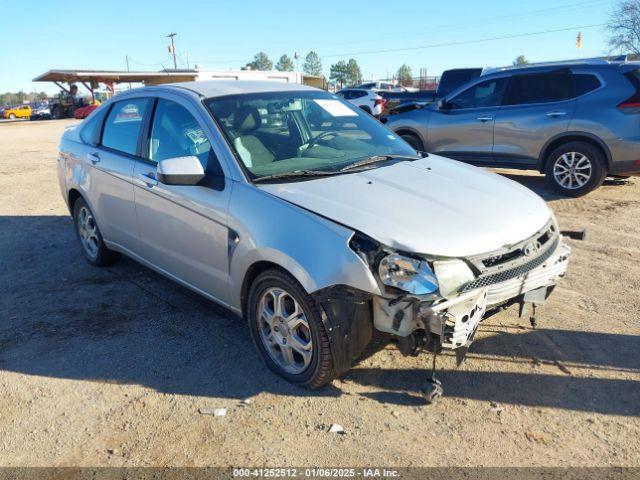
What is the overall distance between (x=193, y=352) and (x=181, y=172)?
1.26m

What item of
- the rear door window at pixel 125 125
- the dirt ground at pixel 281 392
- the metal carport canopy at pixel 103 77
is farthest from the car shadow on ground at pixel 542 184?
the metal carport canopy at pixel 103 77

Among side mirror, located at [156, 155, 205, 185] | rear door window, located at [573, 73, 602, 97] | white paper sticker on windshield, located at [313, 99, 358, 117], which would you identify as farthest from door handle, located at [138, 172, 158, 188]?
rear door window, located at [573, 73, 602, 97]

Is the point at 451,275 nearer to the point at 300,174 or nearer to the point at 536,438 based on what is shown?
the point at 536,438

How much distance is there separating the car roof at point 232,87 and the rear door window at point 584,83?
4.84m

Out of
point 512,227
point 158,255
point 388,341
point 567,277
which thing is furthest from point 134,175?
A: point 567,277

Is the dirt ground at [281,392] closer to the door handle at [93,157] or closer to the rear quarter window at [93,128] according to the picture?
the door handle at [93,157]

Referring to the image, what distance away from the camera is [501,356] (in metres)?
3.53

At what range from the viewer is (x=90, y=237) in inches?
215

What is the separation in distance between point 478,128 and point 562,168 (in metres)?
1.47

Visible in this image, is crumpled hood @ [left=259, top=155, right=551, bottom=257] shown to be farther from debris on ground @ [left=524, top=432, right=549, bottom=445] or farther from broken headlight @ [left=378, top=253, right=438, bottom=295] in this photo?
debris on ground @ [left=524, top=432, right=549, bottom=445]

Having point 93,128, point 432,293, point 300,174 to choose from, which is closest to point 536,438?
point 432,293

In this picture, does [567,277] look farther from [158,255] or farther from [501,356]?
[158,255]

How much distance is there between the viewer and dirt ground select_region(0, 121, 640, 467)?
107 inches

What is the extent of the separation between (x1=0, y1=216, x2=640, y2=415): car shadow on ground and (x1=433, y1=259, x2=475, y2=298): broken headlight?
2.58 feet
